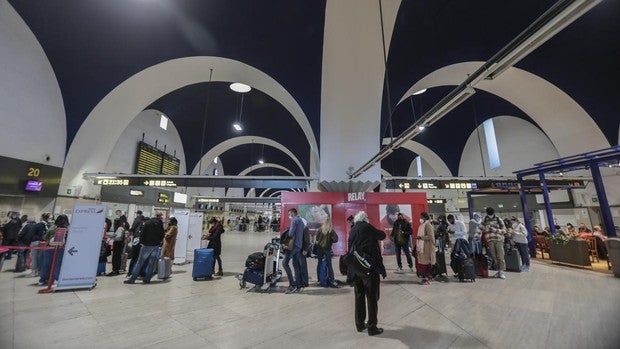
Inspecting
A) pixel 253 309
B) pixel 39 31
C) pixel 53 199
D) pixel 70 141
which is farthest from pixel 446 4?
pixel 53 199

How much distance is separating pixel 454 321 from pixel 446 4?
8734mm

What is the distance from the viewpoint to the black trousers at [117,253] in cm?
602

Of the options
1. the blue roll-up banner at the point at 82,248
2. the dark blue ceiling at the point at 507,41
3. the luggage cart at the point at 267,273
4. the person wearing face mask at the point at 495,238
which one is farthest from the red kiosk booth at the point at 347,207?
the blue roll-up banner at the point at 82,248

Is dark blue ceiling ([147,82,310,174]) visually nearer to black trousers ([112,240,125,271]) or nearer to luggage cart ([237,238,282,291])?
black trousers ([112,240,125,271])

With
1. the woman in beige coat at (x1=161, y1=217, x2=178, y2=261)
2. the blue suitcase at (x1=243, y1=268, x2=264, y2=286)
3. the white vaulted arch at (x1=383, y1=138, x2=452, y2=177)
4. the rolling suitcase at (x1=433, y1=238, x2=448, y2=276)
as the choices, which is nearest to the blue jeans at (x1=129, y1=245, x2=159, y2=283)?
the woman in beige coat at (x1=161, y1=217, x2=178, y2=261)

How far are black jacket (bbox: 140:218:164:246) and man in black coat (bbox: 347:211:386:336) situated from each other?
4557 mm

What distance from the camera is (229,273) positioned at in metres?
6.25

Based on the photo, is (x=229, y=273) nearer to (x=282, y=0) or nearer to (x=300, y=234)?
(x=300, y=234)

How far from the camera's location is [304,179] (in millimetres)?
12672

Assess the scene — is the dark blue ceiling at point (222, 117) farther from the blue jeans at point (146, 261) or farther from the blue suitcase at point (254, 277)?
the blue suitcase at point (254, 277)

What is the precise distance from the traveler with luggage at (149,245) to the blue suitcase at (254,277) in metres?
2.23

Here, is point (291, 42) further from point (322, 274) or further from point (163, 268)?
point (163, 268)

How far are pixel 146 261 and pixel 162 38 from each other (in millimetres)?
7360

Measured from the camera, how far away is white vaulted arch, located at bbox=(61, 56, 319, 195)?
9.42 metres
